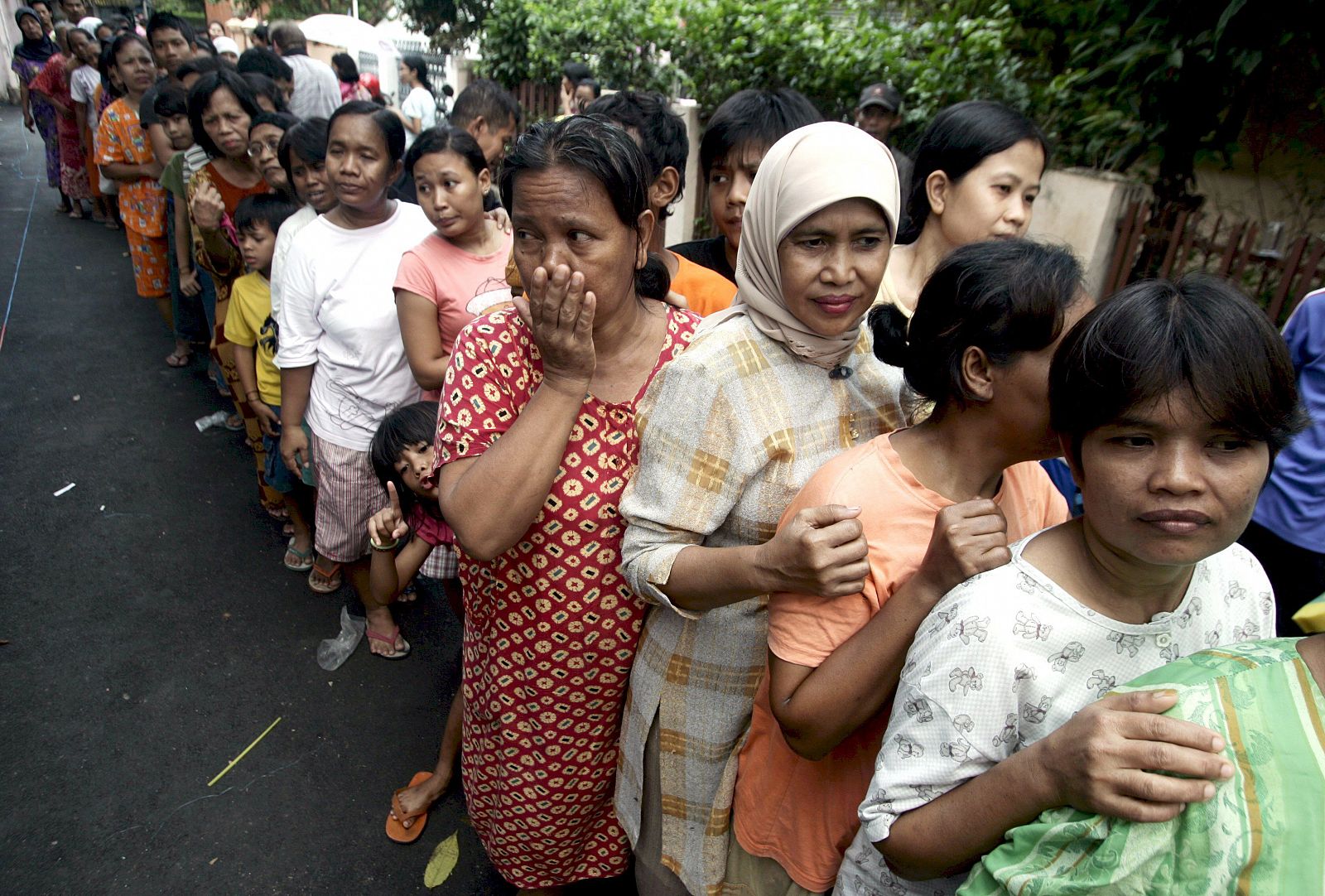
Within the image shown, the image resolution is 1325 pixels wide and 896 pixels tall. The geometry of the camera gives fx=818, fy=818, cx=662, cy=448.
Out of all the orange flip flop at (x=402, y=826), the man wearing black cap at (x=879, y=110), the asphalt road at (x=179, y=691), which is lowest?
the asphalt road at (x=179, y=691)

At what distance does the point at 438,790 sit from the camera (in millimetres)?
2596

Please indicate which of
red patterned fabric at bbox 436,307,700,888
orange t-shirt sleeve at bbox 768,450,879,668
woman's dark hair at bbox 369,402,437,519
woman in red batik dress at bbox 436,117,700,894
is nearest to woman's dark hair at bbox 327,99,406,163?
woman's dark hair at bbox 369,402,437,519

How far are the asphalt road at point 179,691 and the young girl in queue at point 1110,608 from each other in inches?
72.2

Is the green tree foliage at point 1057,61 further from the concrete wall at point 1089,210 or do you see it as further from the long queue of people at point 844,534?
the long queue of people at point 844,534

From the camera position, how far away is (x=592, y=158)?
1529 millimetres

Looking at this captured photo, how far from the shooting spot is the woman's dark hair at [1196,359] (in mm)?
921

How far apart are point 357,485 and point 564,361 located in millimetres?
1933

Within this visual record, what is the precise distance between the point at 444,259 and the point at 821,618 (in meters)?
1.99

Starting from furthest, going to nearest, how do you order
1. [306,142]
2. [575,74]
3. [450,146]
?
[575,74], [306,142], [450,146]

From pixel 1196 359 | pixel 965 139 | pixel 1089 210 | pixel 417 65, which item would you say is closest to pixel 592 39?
pixel 417 65

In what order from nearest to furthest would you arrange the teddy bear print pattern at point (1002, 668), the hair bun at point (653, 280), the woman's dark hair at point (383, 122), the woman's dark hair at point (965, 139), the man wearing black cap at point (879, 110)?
the teddy bear print pattern at point (1002, 668) < the hair bun at point (653, 280) < the woman's dark hair at point (965, 139) < the woman's dark hair at point (383, 122) < the man wearing black cap at point (879, 110)

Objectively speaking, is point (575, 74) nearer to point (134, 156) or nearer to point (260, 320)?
point (134, 156)

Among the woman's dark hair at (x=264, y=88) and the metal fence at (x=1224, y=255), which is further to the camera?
the woman's dark hair at (x=264, y=88)

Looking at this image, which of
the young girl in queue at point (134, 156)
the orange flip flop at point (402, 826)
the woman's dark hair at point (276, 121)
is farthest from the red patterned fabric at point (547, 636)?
the young girl in queue at point (134, 156)
